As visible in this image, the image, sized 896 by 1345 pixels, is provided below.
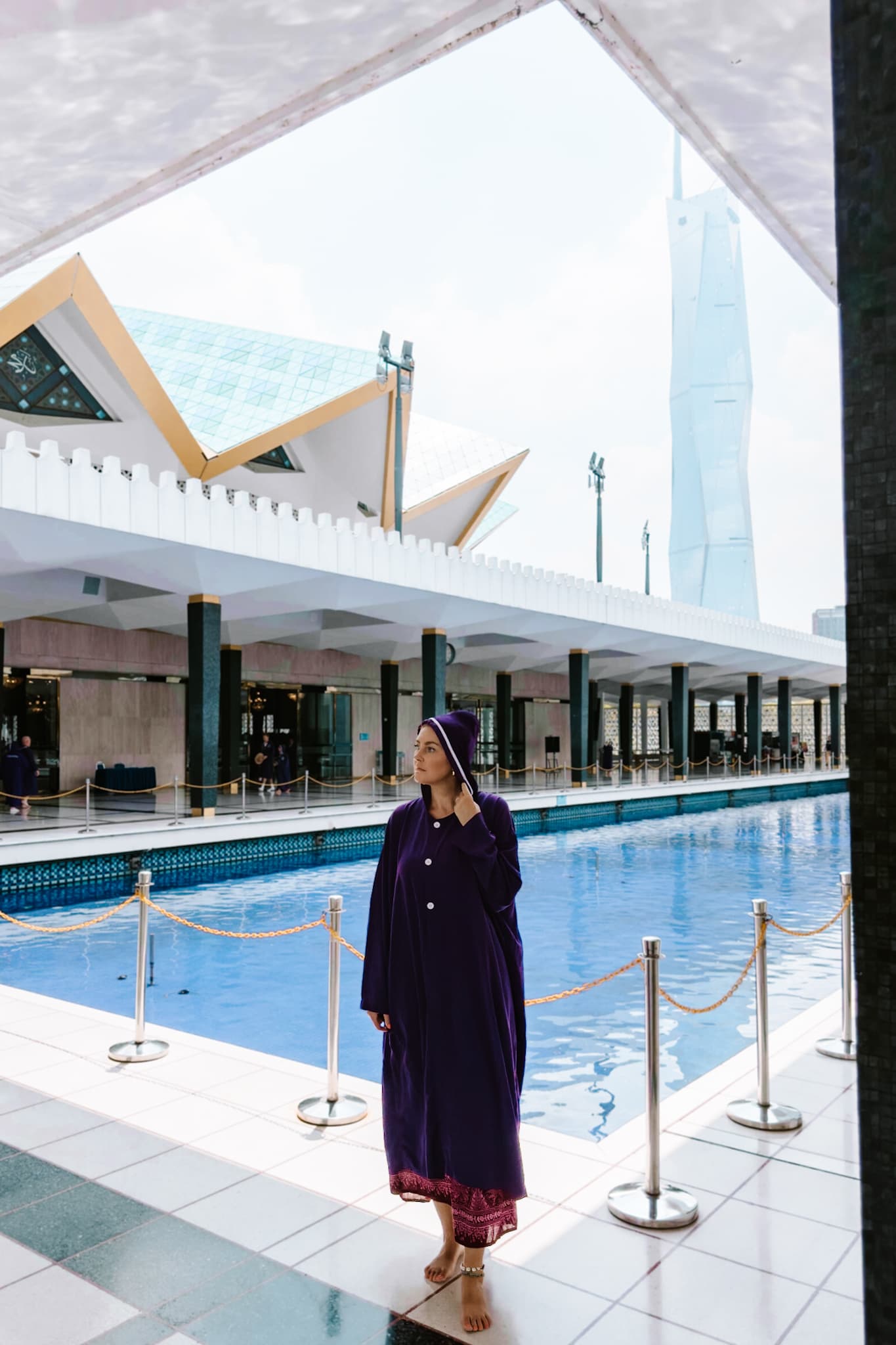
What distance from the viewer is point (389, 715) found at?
80.9 ft

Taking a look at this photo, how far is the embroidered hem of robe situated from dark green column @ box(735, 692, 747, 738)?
4181 cm

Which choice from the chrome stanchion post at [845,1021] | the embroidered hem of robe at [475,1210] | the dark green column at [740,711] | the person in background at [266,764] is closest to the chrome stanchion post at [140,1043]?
the embroidered hem of robe at [475,1210]

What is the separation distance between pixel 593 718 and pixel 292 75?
32986mm

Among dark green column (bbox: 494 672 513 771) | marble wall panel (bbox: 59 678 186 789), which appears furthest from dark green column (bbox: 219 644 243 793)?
dark green column (bbox: 494 672 513 771)

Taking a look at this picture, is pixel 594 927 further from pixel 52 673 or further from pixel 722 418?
pixel 722 418

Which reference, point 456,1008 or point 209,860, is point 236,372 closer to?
point 209,860

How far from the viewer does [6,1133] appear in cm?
394

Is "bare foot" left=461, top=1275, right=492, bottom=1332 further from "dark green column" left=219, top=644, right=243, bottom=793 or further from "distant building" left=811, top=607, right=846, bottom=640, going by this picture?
"distant building" left=811, top=607, right=846, bottom=640

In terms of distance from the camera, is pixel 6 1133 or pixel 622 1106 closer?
pixel 6 1133

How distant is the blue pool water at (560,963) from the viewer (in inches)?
247

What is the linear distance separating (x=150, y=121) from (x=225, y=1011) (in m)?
6.06

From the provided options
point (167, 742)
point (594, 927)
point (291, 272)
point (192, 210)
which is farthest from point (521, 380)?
A: point (594, 927)

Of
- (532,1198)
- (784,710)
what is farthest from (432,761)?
(784,710)

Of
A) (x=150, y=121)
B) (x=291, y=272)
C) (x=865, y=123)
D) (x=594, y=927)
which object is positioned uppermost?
(x=291, y=272)
